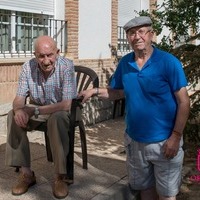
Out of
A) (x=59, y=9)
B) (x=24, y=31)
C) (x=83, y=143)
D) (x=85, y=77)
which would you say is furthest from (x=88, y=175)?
(x=59, y=9)

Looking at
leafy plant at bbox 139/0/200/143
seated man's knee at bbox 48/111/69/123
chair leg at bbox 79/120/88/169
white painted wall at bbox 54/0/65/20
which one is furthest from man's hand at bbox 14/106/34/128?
white painted wall at bbox 54/0/65/20

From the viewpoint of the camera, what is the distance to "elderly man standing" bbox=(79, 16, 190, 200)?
116 inches

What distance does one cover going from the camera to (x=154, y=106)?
302 centimetres

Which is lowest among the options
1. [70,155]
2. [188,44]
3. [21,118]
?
[70,155]

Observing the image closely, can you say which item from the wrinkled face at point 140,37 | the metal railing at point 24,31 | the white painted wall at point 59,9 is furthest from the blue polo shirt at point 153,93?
the white painted wall at point 59,9

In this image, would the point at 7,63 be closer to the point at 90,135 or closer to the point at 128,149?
the point at 90,135

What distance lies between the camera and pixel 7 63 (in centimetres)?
683

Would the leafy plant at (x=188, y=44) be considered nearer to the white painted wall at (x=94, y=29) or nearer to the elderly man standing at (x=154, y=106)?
the elderly man standing at (x=154, y=106)

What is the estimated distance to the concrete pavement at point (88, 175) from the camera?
380 cm

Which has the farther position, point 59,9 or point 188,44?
point 59,9

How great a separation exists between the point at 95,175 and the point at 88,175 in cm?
7

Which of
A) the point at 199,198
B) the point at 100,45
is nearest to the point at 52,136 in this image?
the point at 199,198

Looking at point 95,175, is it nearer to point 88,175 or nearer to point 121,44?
point 88,175

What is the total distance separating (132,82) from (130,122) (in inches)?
12.7
